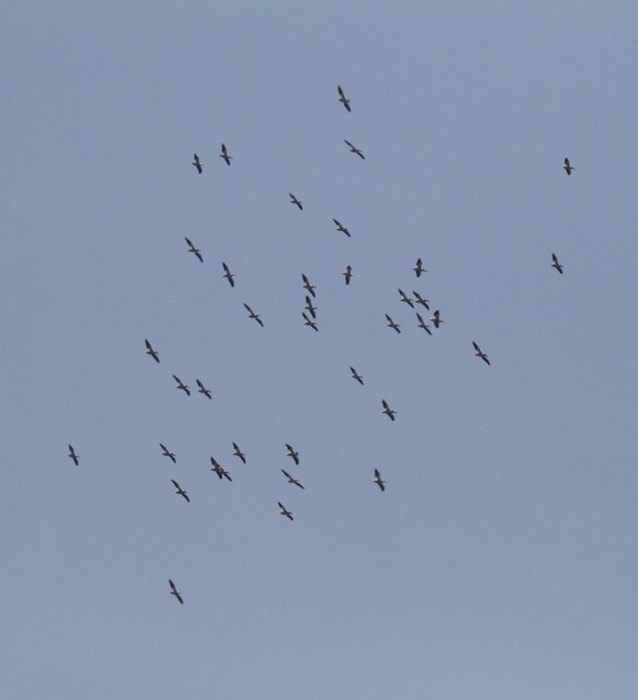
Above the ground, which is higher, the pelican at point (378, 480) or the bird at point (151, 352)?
the bird at point (151, 352)

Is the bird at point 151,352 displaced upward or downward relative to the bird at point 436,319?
upward

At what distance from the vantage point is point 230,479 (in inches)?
7451

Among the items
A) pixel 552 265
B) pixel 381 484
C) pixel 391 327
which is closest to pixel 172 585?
pixel 381 484

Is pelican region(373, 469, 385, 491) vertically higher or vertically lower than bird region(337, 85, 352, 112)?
lower

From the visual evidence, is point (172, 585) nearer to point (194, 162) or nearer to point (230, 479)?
point (230, 479)

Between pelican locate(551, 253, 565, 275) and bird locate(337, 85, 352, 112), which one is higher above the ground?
bird locate(337, 85, 352, 112)

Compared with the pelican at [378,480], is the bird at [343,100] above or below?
above

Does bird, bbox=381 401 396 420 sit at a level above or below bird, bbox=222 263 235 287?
below

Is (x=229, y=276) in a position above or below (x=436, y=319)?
above

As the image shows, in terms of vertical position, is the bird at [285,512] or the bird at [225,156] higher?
the bird at [225,156]

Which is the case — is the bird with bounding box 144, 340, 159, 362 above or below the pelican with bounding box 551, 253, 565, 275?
above

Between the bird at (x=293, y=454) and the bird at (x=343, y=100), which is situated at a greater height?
the bird at (x=343, y=100)

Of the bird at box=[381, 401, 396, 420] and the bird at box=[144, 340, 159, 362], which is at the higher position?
the bird at box=[144, 340, 159, 362]

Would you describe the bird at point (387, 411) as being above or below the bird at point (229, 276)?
below
